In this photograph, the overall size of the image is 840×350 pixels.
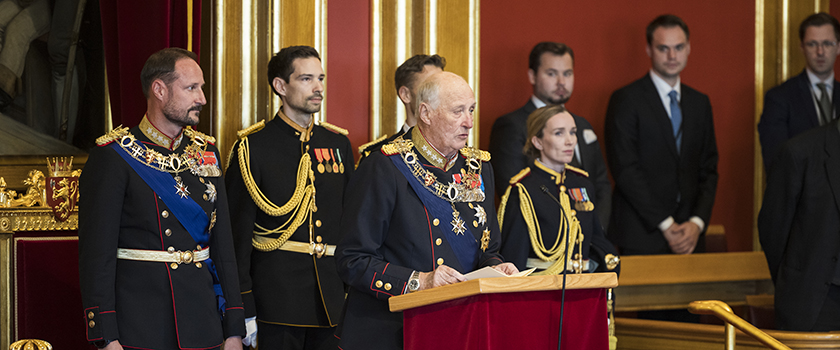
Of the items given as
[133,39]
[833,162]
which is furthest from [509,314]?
[833,162]

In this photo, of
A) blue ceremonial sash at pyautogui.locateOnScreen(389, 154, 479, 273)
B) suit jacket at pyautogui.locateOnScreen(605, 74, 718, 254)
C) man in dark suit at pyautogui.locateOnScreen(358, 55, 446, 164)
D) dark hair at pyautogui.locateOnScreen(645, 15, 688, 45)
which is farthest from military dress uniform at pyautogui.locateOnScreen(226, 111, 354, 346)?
dark hair at pyautogui.locateOnScreen(645, 15, 688, 45)

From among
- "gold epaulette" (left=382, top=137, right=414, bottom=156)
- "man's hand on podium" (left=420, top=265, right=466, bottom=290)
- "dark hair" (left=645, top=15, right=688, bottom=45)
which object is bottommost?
"man's hand on podium" (left=420, top=265, right=466, bottom=290)

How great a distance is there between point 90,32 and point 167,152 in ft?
4.20

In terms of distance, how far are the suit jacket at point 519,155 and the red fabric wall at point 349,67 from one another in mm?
720

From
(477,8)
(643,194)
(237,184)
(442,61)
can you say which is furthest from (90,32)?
(643,194)

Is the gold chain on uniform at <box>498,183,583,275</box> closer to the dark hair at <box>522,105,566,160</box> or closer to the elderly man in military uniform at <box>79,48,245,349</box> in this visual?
the dark hair at <box>522,105,566,160</box>

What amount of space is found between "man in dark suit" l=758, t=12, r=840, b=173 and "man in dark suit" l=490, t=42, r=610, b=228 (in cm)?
148

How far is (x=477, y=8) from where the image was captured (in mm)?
4547

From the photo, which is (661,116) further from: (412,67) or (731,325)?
(731,325)

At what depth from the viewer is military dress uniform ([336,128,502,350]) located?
7.74ft

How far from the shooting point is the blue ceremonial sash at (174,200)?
2666 millimetres

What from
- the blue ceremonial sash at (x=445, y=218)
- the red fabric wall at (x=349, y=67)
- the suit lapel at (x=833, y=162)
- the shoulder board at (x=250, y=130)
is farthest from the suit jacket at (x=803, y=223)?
the shoulder board at (x=250, y=130)

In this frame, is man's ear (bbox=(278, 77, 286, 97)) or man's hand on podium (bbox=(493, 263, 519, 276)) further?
man's ear (bbox=(278, 77, 286, 97))

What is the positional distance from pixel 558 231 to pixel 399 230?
4.82 feet
